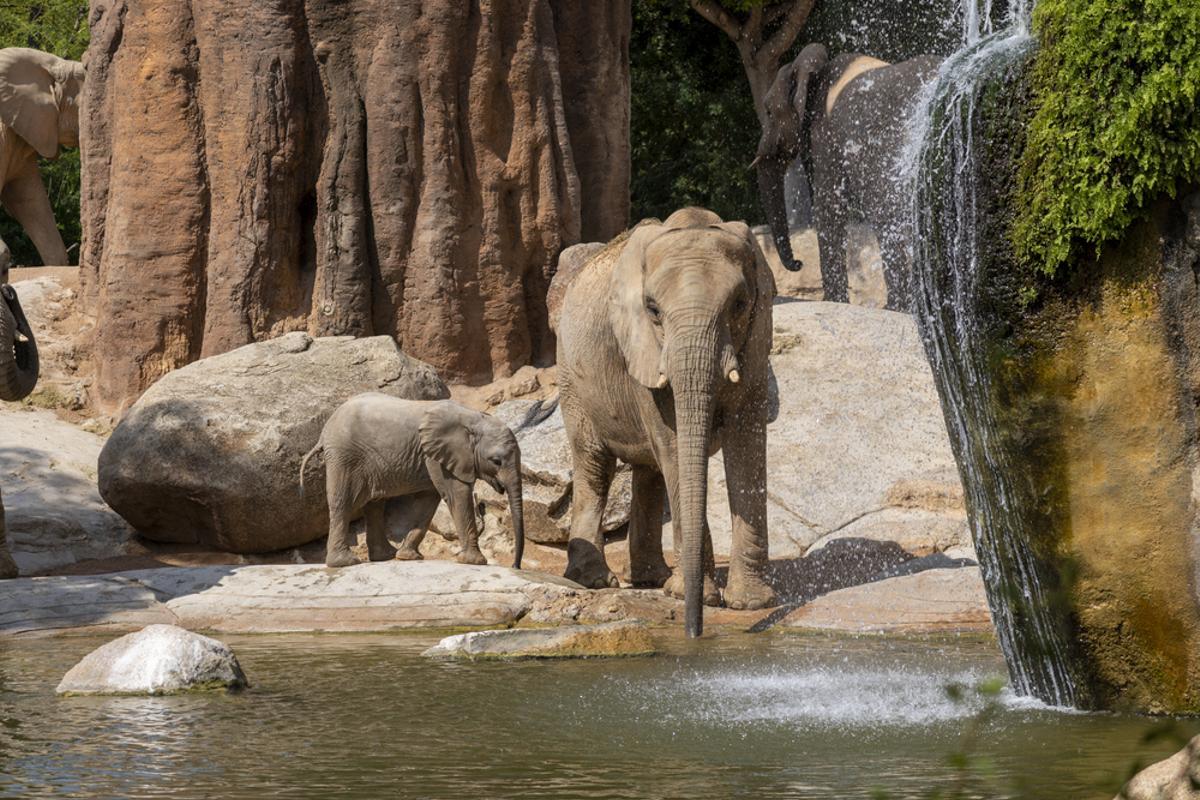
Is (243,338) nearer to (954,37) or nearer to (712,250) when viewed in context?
(712,250)

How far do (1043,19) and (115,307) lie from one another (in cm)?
1208

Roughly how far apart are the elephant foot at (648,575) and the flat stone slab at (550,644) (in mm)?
3095

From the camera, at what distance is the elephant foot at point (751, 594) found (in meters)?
10.8

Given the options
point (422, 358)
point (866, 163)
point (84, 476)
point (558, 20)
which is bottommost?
point (84, 476)

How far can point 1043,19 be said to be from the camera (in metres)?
6.67

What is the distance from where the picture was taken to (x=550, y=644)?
8945 mm

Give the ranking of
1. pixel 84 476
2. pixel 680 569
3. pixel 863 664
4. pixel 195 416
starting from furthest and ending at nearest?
pixel 84 476
pixel 195 416
pixel 680 569
pixel 863 664

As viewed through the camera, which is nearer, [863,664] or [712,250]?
[863,664]

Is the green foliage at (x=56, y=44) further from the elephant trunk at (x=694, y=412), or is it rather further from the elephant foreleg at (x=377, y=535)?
the elephant trunk at (x=694, y=412)

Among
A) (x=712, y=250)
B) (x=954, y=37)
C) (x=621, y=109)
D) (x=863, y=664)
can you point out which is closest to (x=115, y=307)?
(x=621, y=109)

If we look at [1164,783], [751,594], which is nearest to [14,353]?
[751,594]

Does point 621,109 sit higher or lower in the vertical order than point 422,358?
higher

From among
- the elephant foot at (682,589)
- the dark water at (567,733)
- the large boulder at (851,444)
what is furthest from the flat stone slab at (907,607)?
the large boulder at (851,444)

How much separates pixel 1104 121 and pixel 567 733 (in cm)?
302
